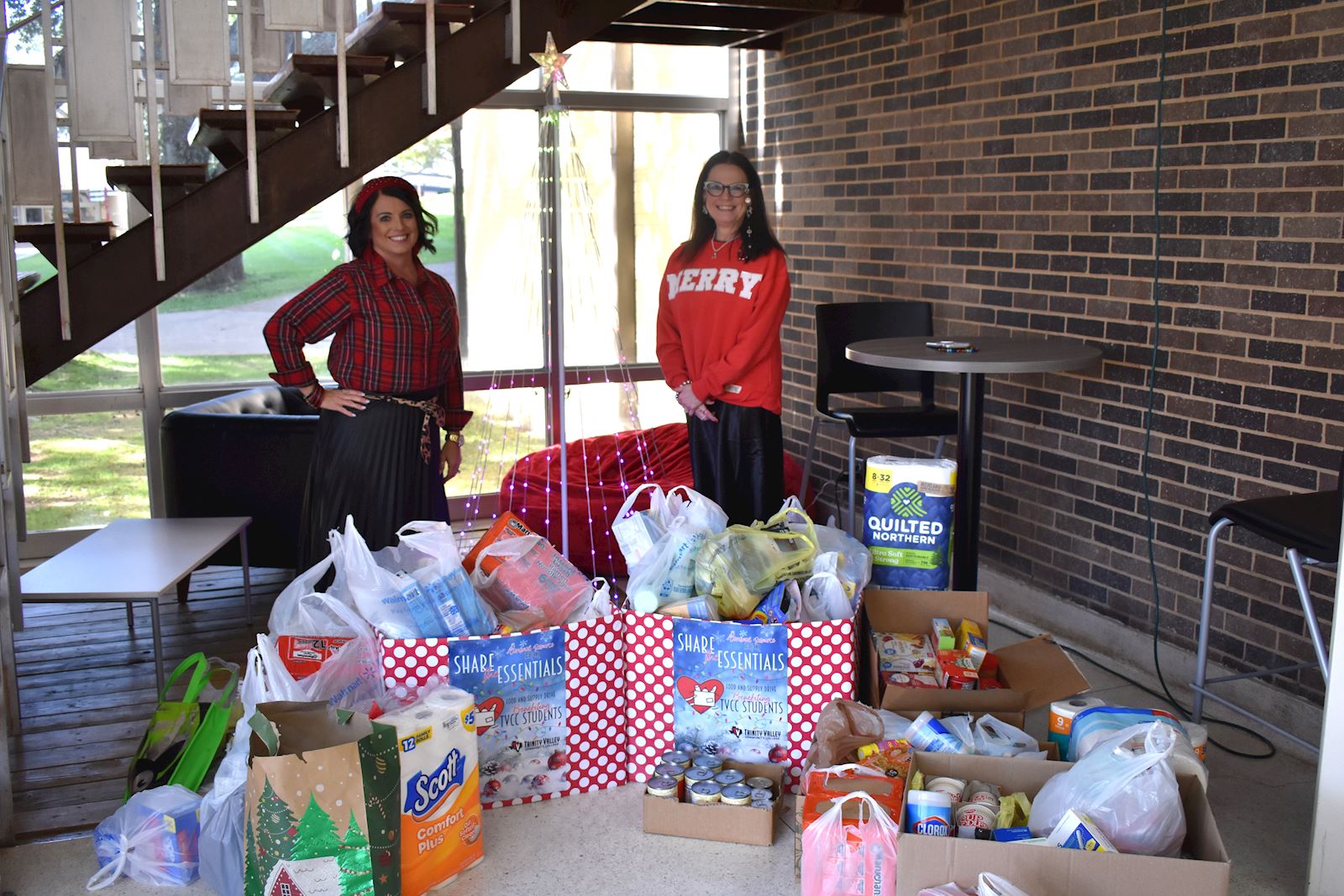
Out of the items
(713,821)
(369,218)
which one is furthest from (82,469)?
(713,821)

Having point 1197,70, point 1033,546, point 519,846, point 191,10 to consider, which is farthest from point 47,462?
point 1197,70

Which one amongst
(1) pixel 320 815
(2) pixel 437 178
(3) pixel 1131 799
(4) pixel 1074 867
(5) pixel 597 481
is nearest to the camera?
(4) pixel 1074 867

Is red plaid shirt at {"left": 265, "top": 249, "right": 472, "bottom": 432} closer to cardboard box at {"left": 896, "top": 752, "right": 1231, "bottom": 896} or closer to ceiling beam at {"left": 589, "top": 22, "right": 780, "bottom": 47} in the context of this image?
cardboard box at {"left": 896, "top": 752, "right": 1231, "bottom": 896}

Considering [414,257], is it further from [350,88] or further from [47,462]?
[47,462]

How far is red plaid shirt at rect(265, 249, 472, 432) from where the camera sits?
3348mm

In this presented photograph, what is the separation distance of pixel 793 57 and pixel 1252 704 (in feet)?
11.9

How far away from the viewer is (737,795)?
2588 mm

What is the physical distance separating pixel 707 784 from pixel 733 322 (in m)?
1.63

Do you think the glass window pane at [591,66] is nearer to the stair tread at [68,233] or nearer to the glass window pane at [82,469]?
the glass window pane at [82,469]

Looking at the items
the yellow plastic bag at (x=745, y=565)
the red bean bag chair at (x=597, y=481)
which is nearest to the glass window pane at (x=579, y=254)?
the yellow plastic bag at (x=745, y=565)

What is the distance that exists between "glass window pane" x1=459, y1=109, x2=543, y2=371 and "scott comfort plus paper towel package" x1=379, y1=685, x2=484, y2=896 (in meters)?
3.26

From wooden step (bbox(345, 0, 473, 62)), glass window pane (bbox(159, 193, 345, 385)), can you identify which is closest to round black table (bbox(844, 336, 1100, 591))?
wooden step (bbox(345, 0, 473, 62))

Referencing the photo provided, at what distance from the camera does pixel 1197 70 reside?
10.9ft

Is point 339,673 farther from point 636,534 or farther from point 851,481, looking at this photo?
point 851,481
